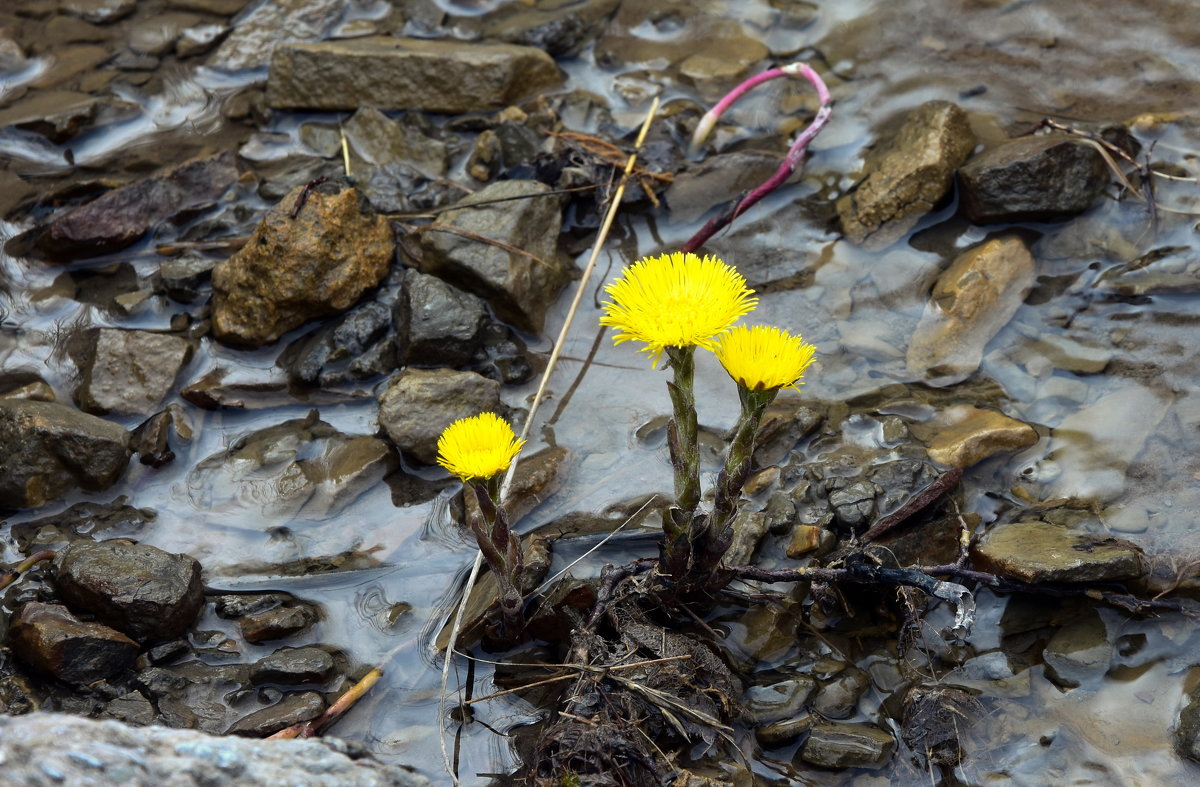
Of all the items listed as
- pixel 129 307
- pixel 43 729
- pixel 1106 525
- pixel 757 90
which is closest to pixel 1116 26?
pixel 757 90

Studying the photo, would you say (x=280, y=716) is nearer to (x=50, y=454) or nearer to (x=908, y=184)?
(x=50, y=454)

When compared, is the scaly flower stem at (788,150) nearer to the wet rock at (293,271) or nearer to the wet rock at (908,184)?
the wet rock at (908,184)

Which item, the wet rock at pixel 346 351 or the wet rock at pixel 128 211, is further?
the wet rock at pixel 128 211

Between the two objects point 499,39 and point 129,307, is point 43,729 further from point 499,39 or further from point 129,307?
point 499,39

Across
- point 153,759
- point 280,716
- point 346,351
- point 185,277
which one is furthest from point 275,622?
point 185,277

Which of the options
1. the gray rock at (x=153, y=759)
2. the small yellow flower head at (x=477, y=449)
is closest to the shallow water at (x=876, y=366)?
the gray rock at (x=153, y=759)

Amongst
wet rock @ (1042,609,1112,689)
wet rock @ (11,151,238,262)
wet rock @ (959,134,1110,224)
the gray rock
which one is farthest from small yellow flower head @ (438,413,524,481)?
wet rock @ (11,151,238,262)
